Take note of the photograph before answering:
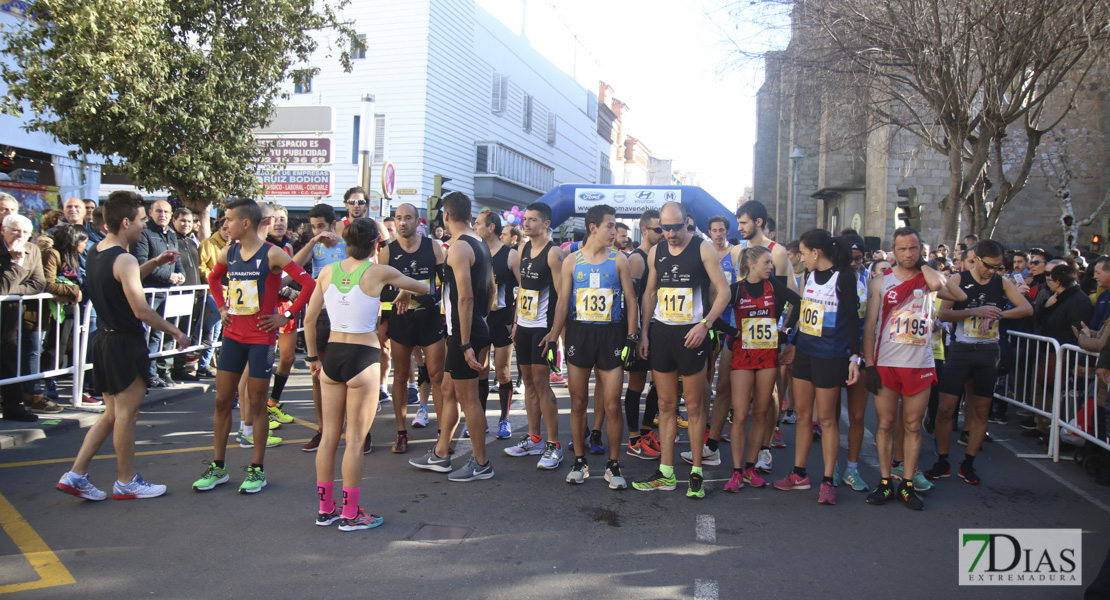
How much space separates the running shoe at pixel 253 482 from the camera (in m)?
5.07

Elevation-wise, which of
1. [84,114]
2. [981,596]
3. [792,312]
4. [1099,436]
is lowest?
[981,596]

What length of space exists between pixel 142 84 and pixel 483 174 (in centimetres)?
2030

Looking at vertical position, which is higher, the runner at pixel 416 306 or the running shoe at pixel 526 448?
the runner at pixel 416 306

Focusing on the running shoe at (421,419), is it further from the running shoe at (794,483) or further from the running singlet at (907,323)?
the running singlet at (907,323)

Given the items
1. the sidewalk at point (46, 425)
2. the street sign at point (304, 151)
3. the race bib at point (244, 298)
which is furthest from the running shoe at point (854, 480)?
the street sign at point (304, 151)

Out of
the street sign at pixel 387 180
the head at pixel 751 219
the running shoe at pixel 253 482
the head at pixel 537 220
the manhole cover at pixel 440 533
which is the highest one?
the street sign at pixel 387 180

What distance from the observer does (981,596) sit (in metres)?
3.76

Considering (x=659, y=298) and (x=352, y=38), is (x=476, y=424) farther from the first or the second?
(x=352, y=38)

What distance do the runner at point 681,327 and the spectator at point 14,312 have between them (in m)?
5.92

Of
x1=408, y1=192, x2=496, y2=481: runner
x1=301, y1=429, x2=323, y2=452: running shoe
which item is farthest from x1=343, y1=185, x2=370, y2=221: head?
x1=301, y1=429, x2=323, y2=452: running shoe

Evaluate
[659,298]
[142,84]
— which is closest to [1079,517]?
[659,298]

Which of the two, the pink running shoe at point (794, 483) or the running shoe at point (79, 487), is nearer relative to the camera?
the running shoe at point (79, 487)

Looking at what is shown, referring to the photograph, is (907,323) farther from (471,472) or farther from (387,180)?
(387,180)

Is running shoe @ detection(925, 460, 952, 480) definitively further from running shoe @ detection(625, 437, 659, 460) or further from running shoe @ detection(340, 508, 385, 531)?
running shoe @ detection(340, 508, 385, 531)
